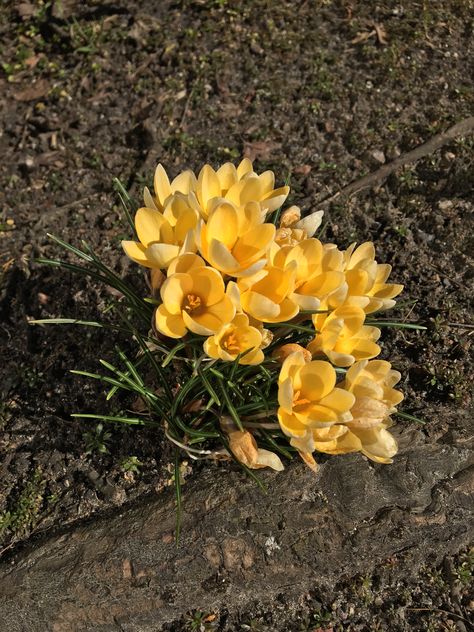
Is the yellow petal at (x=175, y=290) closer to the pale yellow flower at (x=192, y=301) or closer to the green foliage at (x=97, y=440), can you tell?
the pale yellow flower at (x=192, y=301)

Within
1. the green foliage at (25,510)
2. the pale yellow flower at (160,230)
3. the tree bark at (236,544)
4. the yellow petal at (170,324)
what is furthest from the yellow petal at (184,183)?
the green foliage at (25,510)

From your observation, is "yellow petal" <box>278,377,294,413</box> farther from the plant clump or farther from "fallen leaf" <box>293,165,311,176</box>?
"fallen leaf" <box>293,165,311,176</box>

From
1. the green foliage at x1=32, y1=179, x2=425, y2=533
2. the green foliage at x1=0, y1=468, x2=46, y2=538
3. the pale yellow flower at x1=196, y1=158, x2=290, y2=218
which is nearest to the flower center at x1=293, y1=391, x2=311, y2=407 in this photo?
the green foliage at x1=32, y1=179, x2=425, y2=533

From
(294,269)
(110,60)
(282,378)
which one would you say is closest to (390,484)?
(282,378)

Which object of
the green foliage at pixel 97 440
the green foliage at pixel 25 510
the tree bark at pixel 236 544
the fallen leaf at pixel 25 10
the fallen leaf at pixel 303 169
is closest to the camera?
the tree bark at pixel 236 544

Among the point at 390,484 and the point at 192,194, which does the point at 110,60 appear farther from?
the point at 390,484

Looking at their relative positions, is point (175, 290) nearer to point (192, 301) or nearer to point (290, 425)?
point (192, 301)
